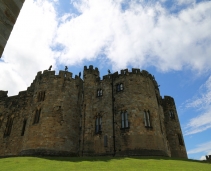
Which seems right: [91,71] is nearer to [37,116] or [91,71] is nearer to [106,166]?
[37,116]

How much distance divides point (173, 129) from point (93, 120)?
13.5 meters

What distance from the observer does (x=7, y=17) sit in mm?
2562

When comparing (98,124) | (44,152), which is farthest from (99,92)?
(44,152)

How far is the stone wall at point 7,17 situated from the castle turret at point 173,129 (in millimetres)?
29537

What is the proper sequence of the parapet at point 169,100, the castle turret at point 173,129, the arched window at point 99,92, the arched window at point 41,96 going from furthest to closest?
the parapet at point 169,100 < the castle turret at point 173,129 < the arched window at point 99,92 < the arched window at point 41,96

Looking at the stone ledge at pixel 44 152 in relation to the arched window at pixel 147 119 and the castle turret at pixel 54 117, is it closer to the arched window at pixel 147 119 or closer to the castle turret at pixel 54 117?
the castle turret at pixel 54 117

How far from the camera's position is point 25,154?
22.5 m

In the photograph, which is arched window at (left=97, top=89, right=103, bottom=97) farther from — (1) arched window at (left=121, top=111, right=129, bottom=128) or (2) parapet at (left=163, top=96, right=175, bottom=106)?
(2) parapet at (left=163, top=96, right=175, bottom=106)

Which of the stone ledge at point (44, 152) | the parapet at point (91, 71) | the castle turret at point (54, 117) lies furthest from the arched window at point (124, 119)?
the parapet at point (91, 71)

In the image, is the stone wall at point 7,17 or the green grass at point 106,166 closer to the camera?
the stone wall at point 7,17

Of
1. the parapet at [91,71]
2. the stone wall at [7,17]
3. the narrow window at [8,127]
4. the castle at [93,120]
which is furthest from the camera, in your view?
the narrow window at [8,127]

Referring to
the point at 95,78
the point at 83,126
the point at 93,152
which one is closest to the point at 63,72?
the point at 95,78

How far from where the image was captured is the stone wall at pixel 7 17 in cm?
248

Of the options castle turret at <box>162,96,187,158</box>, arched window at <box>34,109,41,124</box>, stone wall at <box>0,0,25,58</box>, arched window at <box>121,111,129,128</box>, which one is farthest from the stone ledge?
stone wall at <box>0,0,25,58</box>
